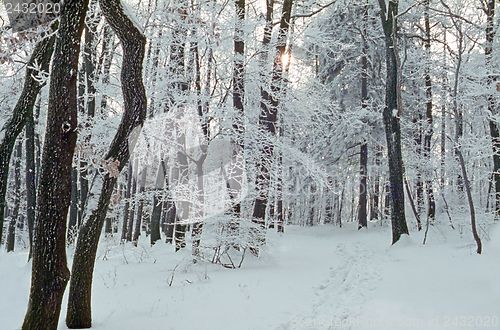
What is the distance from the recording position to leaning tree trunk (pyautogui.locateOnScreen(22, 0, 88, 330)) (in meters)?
4.86

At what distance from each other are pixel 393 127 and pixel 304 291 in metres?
7.27

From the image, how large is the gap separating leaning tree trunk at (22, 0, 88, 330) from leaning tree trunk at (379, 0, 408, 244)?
10.3 metres

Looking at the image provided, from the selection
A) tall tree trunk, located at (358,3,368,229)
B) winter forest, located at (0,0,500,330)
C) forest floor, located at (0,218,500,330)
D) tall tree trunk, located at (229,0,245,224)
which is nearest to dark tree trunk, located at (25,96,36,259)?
winter forest, located at (0,0,500,330)

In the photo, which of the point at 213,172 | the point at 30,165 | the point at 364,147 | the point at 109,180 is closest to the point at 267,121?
the point at 213,172

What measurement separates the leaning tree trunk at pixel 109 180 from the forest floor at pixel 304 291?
316 millimetres

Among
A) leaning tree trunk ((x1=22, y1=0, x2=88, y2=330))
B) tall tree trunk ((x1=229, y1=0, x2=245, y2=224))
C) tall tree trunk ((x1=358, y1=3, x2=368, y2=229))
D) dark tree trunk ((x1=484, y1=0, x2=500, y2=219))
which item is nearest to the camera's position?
leaning tree trunk ((x1=22, y1=0, x2=88, y2=330))

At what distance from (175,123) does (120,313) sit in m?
4.97

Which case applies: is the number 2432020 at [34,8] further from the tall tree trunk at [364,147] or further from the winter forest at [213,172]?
the tall tree trunk at [364,147]

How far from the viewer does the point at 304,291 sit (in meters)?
7.94

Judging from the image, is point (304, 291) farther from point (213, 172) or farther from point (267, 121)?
point (267, 121)

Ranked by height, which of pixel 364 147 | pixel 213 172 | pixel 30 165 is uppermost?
pixel 364 147

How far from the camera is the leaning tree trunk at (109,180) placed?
5781mm

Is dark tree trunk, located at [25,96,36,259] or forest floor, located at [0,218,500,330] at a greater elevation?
dark tree trunk, located at [25,96,36,259]

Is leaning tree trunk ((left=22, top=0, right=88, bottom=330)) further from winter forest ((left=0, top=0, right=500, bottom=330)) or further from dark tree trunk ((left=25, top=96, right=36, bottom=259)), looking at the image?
dark tree trunk ((left=25, top=96, right=36, bottom=259))
